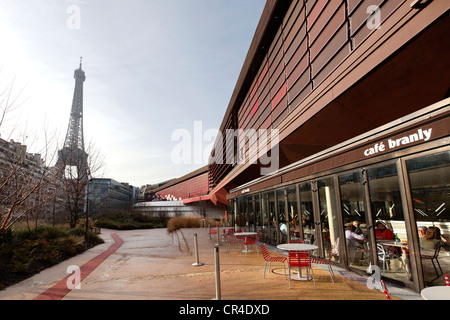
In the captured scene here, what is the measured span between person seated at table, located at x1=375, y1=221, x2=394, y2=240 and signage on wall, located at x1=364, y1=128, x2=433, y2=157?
1.56 meters

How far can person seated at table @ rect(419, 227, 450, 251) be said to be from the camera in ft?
14.2

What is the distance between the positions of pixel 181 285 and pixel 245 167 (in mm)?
9807

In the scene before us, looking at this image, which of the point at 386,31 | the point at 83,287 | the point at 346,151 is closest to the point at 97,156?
the point at 83,287

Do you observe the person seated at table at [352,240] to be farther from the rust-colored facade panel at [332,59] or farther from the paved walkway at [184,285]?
the rust-colored facade panel at [332,59]

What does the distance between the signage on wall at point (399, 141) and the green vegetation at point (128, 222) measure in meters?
26.4

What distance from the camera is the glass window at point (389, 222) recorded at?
5.05 meters

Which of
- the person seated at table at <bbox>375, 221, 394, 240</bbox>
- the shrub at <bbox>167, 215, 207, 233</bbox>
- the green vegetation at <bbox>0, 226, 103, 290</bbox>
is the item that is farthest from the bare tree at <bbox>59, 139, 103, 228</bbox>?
the person seated at table at <bbox>375, 221, 394, 240</bbox>

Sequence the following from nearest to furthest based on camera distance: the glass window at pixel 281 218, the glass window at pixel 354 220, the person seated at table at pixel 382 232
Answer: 1. the person seated at table at pixel 382 232
2. the glass window at pixel 354 220
3. the glass window at pixel 281 218

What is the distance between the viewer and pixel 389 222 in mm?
5418

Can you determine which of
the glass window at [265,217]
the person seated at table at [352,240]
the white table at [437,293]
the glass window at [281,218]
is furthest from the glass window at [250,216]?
the white table at [437,293]

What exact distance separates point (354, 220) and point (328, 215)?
3.95ft

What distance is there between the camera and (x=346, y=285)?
5.30 m
